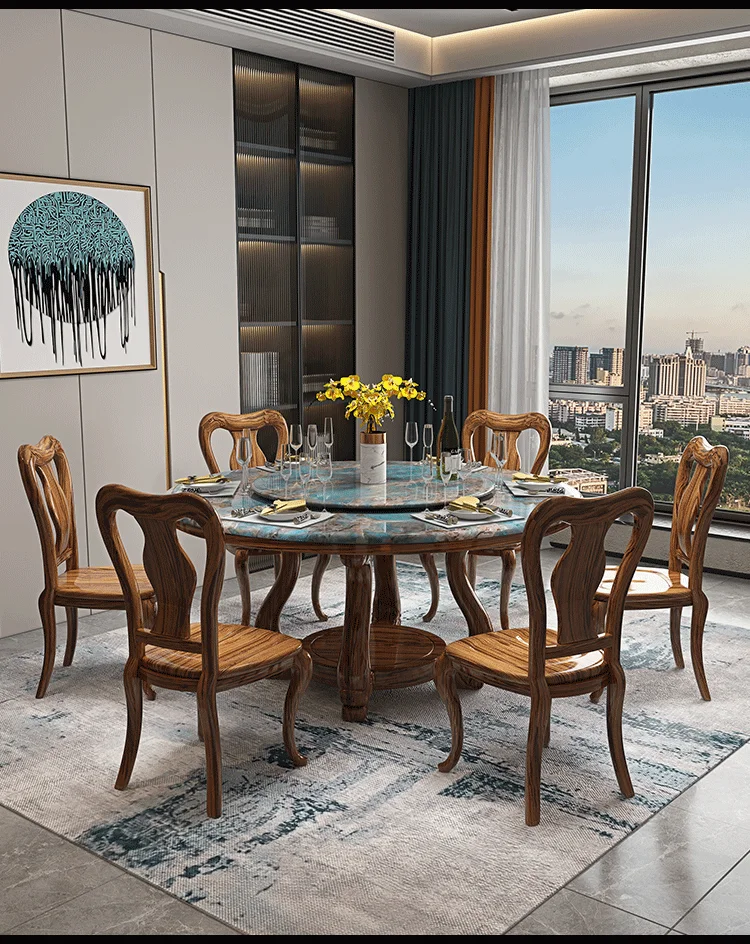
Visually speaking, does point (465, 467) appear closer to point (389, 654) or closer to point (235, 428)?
point (389, 654)

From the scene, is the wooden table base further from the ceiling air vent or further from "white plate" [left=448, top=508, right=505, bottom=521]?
the ceiling air vent

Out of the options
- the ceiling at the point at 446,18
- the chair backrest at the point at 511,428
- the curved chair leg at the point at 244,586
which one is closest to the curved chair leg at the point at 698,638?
the chair backrest at the point at 511,428

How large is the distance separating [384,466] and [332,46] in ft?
8.78

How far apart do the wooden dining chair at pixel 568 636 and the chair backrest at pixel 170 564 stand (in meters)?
0.79

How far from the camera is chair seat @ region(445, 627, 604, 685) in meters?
2.88

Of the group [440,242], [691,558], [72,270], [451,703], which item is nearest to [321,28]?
[440,242]

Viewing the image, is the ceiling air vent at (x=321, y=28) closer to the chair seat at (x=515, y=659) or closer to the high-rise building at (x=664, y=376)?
the high-rise building at (x=664, y=376)

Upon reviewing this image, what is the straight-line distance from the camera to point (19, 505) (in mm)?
4484

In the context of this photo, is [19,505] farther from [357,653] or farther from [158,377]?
[357,653]

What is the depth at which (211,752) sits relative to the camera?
2838mm

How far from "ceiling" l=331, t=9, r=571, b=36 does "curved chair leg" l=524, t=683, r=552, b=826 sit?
152 inches

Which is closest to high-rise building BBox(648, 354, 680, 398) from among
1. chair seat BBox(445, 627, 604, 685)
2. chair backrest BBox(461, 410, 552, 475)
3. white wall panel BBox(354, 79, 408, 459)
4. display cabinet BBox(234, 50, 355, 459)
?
chair backrest BBox(461, 410, 552, 475)

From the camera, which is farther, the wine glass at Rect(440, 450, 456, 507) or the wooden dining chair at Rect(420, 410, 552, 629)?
the wooden dining chair at Rect(420, 410, 552, 629)

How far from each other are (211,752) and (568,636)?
1.09m
